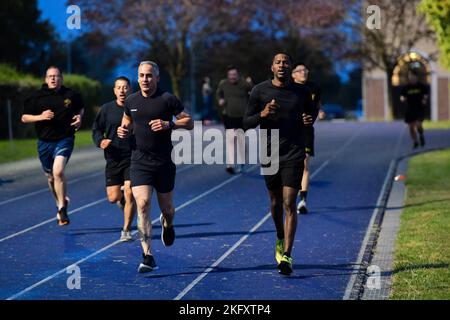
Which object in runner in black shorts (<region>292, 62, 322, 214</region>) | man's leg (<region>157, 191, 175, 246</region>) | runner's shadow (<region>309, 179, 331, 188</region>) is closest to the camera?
man's leg (<region>157, 191, 175, 246</region>)

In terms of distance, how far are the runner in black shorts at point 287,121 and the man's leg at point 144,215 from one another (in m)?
1.21

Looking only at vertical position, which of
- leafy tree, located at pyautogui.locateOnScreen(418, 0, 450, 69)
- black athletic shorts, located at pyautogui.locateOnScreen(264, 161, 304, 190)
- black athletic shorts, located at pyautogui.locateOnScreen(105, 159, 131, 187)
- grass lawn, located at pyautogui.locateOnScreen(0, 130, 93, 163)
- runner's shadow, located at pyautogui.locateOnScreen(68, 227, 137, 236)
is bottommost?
grass lawn, located at pyautogui.locateOnScreen(0, 130, 93, 163)

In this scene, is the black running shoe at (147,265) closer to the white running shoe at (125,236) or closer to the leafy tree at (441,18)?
the white running shoe at (125,236)

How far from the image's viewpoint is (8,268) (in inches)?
423

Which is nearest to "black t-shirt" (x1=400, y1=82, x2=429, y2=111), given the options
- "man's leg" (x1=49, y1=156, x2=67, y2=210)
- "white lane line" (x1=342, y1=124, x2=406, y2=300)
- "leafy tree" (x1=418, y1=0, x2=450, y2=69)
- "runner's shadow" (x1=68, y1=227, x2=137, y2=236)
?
"leafy tree" (x1=418, y1=0, x2=450, y2=69)

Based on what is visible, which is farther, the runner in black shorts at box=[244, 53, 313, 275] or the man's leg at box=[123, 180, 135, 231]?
the man's leg at box=[123, 180, 135, 231]

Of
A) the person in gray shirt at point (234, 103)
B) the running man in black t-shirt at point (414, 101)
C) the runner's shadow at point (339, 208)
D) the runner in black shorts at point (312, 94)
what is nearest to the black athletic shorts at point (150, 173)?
the runner in black shorts at point (312, 94)

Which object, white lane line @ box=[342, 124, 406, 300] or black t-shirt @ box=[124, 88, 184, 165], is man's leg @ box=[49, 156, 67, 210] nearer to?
black t-shirt @ box=[124, 88, 184, 165]

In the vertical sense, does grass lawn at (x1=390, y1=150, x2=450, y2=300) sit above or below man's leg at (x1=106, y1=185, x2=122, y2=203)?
below

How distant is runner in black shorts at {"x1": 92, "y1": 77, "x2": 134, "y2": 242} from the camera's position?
488 inches

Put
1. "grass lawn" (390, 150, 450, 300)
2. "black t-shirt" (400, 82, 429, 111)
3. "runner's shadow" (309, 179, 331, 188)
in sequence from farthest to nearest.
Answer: "black t-shirt" (400, 82, 429, 111)
"runner's shadow" (309, 179, 331, 188)
"grass lawn" (390, 150, 450, 300)

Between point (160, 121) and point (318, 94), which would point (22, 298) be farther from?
point (318, 94)
